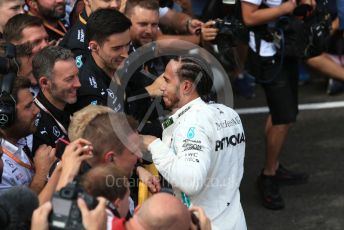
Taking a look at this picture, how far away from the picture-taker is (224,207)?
4.50 meters

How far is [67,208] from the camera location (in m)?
3.09

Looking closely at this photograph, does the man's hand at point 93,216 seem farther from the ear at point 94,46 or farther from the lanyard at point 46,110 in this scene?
the ear at point 94,46

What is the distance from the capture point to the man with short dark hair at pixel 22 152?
14.6 feet

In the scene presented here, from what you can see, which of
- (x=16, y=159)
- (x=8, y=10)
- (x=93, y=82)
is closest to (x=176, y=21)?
(x=8, y=10)

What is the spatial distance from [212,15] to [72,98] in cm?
371

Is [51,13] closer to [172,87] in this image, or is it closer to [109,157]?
[172,87]

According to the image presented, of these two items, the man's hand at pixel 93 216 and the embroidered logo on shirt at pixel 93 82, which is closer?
the man's hand at pixel 93 216

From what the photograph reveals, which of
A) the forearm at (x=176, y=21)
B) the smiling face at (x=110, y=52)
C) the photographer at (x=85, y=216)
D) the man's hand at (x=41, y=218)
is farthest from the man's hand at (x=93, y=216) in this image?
the forearm at (x=176, y=21)

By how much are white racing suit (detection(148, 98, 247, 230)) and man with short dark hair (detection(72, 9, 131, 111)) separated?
73cm

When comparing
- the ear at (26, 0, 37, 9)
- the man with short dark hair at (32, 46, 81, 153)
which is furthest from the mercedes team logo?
the ear at (26, 0, 37, 9)

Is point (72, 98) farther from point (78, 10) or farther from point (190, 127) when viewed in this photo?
point (78, 10)

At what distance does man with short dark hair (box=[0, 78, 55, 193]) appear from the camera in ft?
14.6

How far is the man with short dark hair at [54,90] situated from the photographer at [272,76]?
83.2 inches

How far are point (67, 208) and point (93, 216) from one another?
108 millimetres
